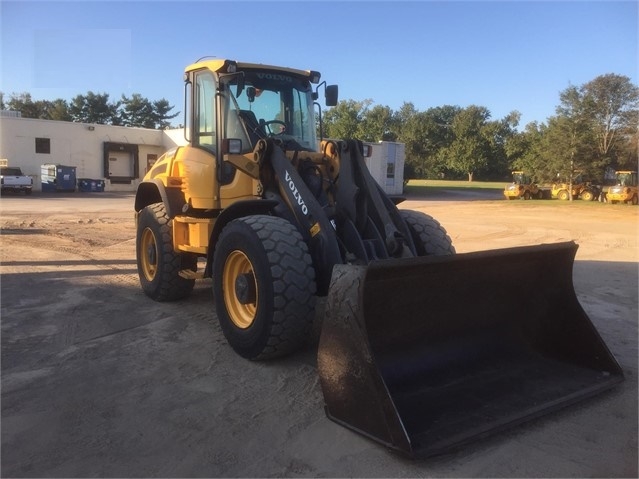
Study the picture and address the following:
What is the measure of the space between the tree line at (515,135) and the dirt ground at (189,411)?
29.5 meters

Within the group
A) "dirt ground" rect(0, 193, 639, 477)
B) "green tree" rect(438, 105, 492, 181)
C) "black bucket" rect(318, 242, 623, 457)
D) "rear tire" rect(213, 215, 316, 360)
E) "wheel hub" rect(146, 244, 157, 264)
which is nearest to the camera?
"dirt ground" rect(0, 193, 639, 477)

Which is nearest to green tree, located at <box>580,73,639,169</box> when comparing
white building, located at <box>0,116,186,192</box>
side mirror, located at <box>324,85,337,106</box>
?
white building, located at <box>0,116,186,192</box>

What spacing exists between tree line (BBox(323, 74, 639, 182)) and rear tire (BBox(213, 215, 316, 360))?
3037 centimetres

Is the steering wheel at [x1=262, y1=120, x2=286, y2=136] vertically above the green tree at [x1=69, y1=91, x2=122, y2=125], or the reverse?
the green tree at [x1=69, y1=91, x2=122, y2=125]

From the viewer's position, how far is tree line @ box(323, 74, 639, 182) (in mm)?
41438

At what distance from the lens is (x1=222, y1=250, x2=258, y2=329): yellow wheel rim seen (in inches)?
192

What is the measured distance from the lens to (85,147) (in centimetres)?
3519

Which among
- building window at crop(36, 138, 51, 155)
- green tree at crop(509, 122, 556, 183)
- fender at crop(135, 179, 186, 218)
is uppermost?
green tree at crop(509, 122, 556, 183)

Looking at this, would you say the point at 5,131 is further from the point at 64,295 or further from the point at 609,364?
the point at 609,364

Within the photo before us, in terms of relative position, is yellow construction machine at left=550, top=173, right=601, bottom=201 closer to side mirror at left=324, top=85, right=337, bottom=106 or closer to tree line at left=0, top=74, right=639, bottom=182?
tree line at left=0, top=74, right=639, bottom=182

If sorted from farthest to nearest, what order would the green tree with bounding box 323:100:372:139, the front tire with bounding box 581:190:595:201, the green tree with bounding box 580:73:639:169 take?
the green tree with bounding box 323:100:372:139
the green tree with bounding box 580:73:639:169
the front tire with bounding box 581:190:595:201

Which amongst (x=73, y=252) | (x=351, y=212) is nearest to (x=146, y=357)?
(x=351, y=212)

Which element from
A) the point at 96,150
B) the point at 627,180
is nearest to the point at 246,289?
the point at 96,150

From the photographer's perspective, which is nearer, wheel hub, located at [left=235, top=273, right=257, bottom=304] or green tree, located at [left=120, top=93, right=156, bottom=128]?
wheel hub, located at [left=235, top=273, right=257, bottom=304]
